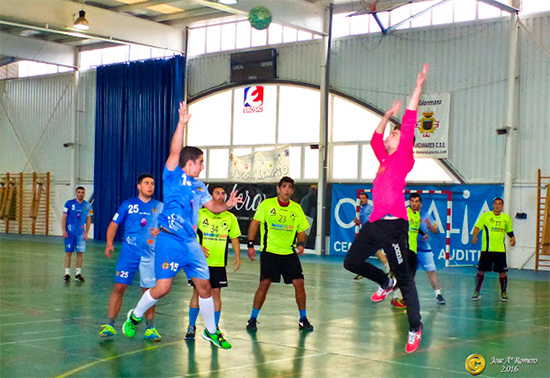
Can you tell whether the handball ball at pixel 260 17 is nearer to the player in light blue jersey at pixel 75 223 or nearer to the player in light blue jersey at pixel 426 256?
the player in light blue jersey at pixel 75 223

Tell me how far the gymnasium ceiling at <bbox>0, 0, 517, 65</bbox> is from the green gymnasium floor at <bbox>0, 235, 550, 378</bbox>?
1118 centimetres

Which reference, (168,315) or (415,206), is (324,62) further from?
(168,315)

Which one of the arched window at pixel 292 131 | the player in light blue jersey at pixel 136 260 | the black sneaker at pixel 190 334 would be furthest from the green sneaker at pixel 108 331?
the arched window at pixel 292 131

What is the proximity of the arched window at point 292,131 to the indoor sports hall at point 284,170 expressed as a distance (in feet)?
0.24

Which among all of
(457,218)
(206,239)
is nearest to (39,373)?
(206,239)

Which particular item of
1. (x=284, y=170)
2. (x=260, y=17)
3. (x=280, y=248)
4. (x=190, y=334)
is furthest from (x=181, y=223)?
(x=284, y=170)

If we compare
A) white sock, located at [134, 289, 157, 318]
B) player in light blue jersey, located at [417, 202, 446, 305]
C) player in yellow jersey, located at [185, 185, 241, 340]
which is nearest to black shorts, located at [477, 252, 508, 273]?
player in light blue jersey, located at [417, 202, 446, 305]

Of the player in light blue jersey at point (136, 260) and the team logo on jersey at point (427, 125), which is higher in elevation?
the team logo on jersey at point (427, 125)

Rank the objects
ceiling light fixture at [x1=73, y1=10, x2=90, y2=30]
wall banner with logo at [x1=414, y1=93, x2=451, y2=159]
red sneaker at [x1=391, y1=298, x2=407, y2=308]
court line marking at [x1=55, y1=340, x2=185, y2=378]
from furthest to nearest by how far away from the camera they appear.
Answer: wall banner with logo at [x1=414, y1=93, x2=451, y2=159] < ceiling light fixture at [x1=73, y1=10, x2=90, y2=30] < red sneaker at [x1=391, y1=298, x2=407, y2=308] < court line marking at [x1=55, y1=340, x2=185, y2=378]

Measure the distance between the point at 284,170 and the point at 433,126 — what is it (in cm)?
619

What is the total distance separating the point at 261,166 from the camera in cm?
2836

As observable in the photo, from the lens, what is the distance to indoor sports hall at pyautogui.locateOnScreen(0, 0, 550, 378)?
8.66 m

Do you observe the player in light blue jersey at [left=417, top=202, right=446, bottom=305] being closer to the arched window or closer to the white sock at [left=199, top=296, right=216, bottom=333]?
the white sock at [left=199, top=296, right=216, bottom=333]

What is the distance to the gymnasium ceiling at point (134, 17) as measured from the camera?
24.5m
